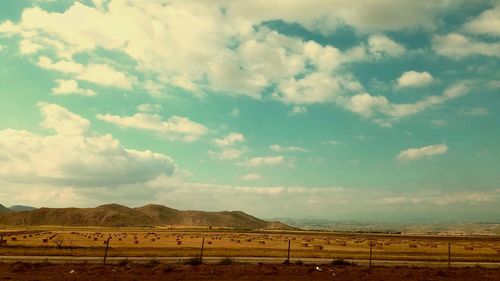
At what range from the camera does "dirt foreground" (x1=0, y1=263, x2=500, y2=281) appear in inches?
1018

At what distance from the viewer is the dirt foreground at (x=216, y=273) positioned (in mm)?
25859

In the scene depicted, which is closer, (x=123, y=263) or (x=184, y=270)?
(x=184, y=270)

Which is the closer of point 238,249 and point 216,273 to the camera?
point 216,273

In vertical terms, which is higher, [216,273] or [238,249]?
[216,273]

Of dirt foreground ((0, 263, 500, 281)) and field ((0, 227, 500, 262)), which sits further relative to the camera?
field ((0, 227, 500, 262))

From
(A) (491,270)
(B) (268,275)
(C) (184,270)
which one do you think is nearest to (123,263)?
(C) (184,270)

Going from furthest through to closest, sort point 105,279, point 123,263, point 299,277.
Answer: point 123,263, point 299,277, point 105,279

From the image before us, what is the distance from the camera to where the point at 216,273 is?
27812mm

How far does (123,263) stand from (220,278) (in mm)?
10220

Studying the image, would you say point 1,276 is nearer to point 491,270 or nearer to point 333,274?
point 333,274

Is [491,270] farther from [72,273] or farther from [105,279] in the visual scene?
[72,273]

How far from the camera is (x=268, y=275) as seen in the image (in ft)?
89.2

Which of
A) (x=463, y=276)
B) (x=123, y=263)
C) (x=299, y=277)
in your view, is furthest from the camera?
(x=123, y=263)

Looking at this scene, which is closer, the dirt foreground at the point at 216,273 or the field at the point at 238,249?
the dirt foreground at the point at 216,273
